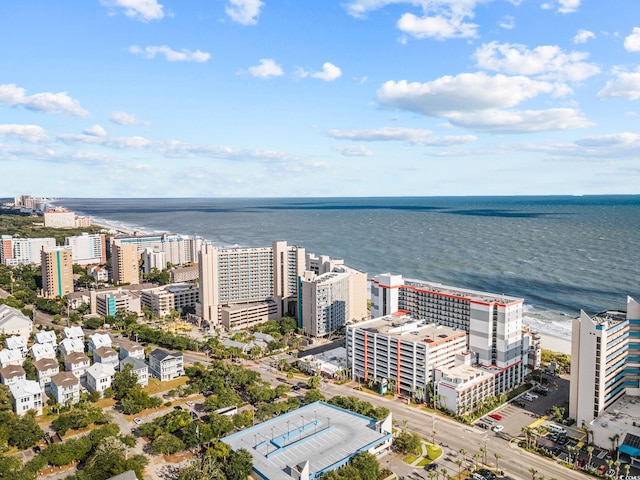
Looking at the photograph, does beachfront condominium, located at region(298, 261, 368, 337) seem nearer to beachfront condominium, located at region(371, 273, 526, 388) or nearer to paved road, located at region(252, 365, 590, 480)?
beachfront condominium, located at region(371, 273, 526, 388)

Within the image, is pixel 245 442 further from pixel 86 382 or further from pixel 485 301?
pixel 485 301

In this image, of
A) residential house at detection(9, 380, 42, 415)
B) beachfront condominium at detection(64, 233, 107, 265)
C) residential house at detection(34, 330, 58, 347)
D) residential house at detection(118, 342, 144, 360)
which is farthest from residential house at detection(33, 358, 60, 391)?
beachfront condominium at detection(64, 233, 107, 265)

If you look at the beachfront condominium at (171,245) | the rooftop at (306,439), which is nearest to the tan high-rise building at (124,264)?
the beachfront condominium at (171,245)

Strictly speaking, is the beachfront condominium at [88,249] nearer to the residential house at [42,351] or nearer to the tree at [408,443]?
the residential house at [42,351]

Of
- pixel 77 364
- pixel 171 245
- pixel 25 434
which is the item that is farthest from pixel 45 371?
pixel 171 245

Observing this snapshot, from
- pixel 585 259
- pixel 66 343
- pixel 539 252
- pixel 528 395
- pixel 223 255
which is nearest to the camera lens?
pixel 528 395

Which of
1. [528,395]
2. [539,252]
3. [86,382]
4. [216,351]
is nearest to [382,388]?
[528,395]
